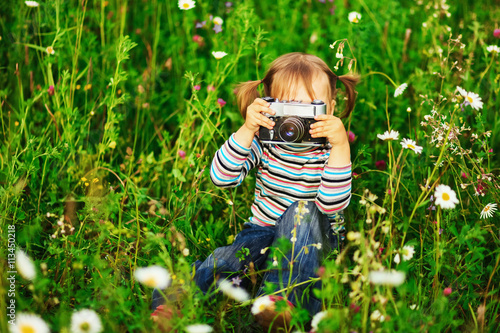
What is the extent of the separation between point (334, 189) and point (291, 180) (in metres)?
0.19

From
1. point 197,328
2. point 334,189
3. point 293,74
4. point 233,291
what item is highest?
point 293,74

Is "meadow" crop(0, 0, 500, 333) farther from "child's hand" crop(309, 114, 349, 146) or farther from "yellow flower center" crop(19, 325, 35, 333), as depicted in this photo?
"child's hand" crop(309, 114, 349, 146)

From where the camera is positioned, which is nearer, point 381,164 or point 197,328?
point 197,328

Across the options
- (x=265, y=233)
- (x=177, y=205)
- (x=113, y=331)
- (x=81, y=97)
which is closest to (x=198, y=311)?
(x=113, y=331)

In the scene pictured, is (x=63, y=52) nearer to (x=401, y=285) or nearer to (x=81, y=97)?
(x=81, y=97)

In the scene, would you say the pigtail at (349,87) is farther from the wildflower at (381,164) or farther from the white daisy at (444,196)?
the white daisy at (444,196)

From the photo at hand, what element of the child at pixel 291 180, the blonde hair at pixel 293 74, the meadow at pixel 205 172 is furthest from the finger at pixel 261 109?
the meadow at pixel 205 172

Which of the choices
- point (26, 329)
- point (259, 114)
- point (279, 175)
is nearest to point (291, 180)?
point (279, 175)

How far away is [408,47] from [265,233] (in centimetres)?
189

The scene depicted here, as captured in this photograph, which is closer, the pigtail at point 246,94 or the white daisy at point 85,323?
the white daisy at point 85,323

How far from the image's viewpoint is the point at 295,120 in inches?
63.5

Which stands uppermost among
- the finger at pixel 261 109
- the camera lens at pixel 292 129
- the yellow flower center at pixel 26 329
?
the finger at pixel 261 109

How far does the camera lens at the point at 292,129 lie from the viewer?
1.62 m

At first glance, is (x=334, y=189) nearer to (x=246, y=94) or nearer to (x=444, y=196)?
(x=444, y=196)
